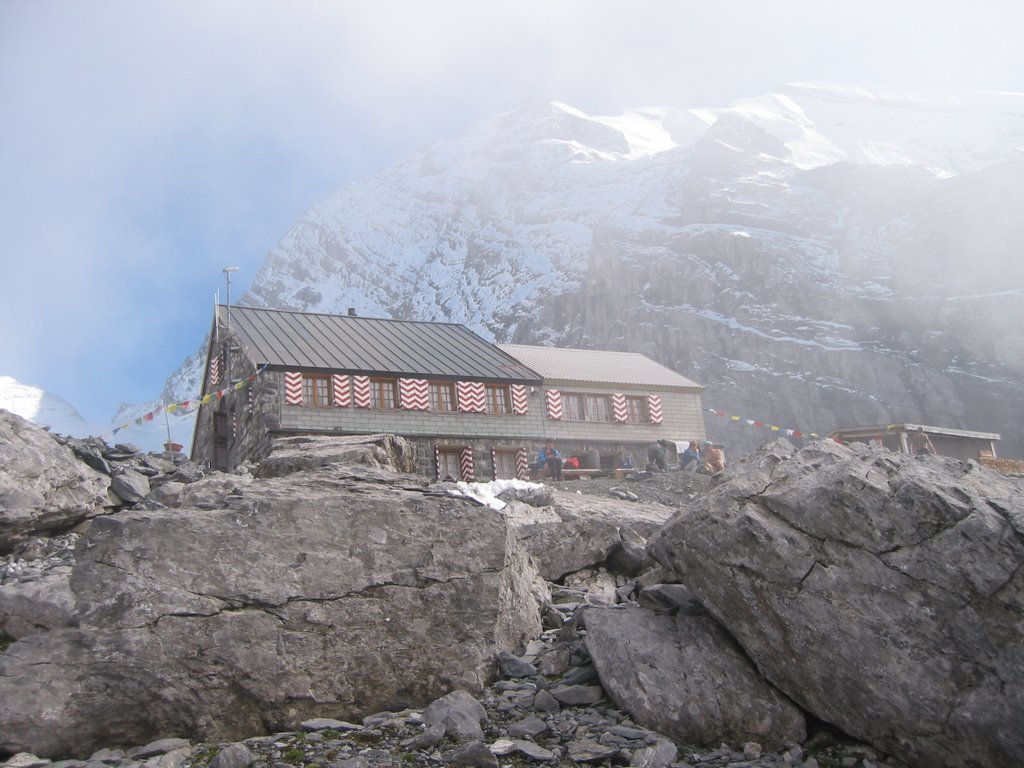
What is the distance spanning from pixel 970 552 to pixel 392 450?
30.3ft

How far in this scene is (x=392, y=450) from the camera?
14.1 m

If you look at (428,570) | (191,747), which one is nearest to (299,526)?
(428,570)

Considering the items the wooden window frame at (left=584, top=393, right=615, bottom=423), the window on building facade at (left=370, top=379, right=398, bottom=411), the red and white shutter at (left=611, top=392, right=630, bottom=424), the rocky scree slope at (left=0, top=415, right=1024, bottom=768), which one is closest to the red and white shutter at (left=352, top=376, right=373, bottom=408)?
the window on building facade at (left=370, top=379, right=398, bottom=411)

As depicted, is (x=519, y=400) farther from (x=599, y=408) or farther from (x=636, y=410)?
(x=636, y=410)

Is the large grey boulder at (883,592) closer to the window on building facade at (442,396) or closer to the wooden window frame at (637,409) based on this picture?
the window on building facade at (442,396)

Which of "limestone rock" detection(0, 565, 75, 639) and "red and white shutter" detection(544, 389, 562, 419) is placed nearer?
"limestone rock" detection(0, 565, 75, 639)

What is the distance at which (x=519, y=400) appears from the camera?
37219 mm

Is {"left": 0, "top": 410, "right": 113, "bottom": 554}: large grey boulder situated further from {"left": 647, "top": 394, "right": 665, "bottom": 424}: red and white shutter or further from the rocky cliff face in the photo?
the rocky cliff face

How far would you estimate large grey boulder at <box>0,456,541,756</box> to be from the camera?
7.18 meters

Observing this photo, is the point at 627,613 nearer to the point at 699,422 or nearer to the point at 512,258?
the point at 699,422

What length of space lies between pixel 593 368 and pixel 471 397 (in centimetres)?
882

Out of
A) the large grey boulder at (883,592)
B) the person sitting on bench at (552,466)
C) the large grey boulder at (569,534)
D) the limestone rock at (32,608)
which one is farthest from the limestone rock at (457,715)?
the person sitting on bench at (552,466)

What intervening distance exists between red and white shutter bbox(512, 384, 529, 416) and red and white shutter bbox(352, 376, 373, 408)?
263 inches

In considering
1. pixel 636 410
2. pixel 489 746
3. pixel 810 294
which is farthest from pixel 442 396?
pixel 810 294
